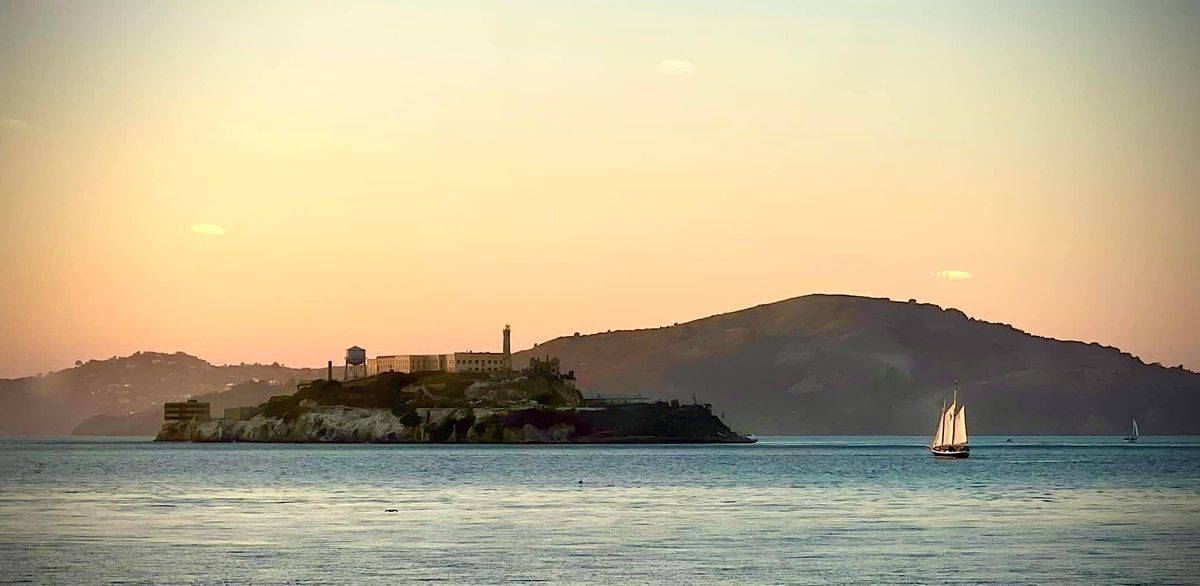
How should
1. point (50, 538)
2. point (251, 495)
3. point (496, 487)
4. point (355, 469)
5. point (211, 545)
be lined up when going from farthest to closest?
point (355, 469) < point (496, 487) < point (251, 495) < point (50, 538) < point (211, 545)

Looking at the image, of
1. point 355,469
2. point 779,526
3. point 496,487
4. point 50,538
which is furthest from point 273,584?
point 355,469

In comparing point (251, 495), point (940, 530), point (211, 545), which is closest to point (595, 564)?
point (211, 545)

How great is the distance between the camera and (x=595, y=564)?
211 feet

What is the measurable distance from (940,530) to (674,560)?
21702mm

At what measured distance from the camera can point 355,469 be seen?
18112 cm

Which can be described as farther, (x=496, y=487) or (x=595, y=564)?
(x=496, y=487)

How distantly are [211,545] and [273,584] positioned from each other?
17115 millimetres

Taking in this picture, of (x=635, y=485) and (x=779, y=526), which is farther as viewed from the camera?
(x=635, y=485)

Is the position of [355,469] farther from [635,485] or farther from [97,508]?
[97,508]

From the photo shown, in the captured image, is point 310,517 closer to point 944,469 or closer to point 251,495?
point 251,495

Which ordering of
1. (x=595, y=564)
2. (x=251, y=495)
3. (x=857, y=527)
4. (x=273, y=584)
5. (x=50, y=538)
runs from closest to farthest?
(x=273, y=584), (x=595, y=564), (x=50, y=538), (x=857, y=527), (x=251, y=495)

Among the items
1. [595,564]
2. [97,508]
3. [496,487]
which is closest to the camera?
[595,564]

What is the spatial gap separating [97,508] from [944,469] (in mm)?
107055

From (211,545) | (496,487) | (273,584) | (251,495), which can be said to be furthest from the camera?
(496,487)
